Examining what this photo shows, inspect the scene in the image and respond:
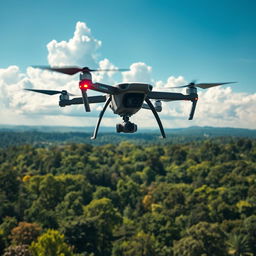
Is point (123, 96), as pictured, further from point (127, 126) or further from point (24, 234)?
point (24, 234)

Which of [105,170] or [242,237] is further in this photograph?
[105,170]

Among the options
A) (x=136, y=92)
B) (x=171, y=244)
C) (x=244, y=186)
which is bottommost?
(x=171, y=244)

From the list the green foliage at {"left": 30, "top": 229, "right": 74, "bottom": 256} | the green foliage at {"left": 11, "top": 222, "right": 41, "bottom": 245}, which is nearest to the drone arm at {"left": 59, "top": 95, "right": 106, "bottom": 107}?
the green foliage at {"left": 30, "top": 229, "right": 74, "bottom": 256}

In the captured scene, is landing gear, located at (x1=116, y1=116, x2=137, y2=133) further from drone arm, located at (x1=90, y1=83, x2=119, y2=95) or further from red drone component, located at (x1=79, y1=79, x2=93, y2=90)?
red drone component, located at (x1=79, y1=79, x2=93, y2=90)

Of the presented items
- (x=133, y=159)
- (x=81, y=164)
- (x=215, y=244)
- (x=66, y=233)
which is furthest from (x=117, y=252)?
(x=133, y=159)

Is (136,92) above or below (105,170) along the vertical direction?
above

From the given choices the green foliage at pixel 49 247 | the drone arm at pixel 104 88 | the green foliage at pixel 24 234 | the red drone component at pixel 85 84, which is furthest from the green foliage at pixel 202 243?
the red drone component at pixel 85 84

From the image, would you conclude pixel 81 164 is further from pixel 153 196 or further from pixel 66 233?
pixel 66 233
